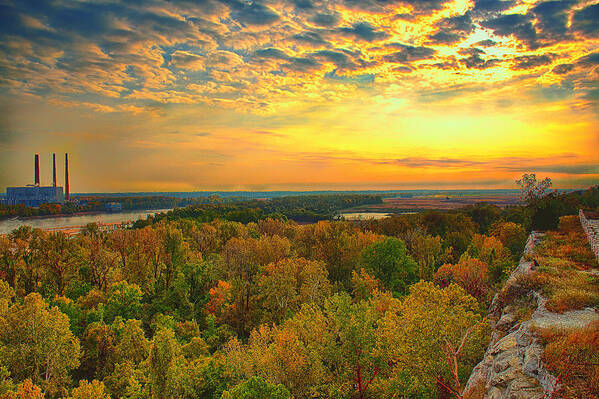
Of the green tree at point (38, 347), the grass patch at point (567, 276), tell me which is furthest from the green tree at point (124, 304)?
the grass patch at point (567, 276)

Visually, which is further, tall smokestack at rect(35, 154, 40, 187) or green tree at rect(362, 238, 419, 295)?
tall smokestack at rect(35, 154, 40, 187)

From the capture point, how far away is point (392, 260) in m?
47.5

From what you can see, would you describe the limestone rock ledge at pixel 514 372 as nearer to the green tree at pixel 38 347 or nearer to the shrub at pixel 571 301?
the shrub at pixel 571 301

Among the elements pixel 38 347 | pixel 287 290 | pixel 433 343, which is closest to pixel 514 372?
pixel 433 343

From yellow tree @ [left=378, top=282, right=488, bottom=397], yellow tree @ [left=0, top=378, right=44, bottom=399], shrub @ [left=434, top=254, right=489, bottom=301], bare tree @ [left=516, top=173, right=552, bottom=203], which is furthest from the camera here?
bare tree @ [left=516, top=173, right=552, bottom=203]

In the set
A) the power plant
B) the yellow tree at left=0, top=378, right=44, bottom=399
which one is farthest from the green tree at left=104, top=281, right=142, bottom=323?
the power plant

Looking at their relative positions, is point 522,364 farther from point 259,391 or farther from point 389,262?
point 389,262

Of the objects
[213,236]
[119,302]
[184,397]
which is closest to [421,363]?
[184,397]

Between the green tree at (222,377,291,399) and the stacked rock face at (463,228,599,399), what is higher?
the stacked rock face at (463,228,599,399)

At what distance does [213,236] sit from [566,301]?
222 ft

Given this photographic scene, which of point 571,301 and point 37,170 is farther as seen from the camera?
point 37,170

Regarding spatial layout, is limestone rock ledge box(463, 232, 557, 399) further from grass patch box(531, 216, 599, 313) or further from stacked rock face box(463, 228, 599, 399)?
grass patch box(531, 216, 599, 313)

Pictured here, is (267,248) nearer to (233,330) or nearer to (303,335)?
(233,330)

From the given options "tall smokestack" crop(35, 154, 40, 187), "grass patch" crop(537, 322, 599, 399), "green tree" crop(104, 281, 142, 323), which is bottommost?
"green tree" crop(104, 281, 142, 323)
